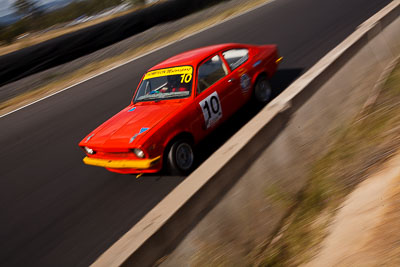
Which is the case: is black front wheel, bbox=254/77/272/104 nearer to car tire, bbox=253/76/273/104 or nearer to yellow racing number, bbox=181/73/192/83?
car tire, bbox=253/76/273/104

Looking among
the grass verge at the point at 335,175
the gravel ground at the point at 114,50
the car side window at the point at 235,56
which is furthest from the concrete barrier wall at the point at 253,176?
the gravel ground at the point at 114,50

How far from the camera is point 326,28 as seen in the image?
1070 cm

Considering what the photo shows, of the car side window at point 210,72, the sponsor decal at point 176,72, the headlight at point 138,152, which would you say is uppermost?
the sponsor decal at point 176,72

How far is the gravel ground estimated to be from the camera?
12.0m

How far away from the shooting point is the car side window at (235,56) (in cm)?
582

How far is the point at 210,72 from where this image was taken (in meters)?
5.44

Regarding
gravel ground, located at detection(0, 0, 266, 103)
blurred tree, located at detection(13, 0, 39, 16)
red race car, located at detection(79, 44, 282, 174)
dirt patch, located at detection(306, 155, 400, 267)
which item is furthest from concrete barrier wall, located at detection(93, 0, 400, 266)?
blurred tree, located at detection(13, 0, 39, 16)

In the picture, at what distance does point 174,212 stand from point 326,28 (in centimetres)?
971

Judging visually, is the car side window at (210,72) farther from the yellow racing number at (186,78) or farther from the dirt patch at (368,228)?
the dirt patch at (368,228)

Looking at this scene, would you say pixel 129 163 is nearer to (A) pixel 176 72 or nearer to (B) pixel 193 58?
(A) pixel 176 72

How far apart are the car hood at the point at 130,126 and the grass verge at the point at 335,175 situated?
1.98 metres

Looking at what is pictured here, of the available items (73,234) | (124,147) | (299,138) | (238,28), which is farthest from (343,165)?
(238,28)

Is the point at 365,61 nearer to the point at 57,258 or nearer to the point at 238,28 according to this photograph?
the point at 57,258

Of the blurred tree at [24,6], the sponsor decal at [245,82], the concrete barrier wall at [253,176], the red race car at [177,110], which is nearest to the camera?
the concrete barrier wall at [253,176]
